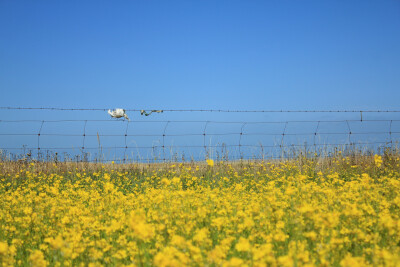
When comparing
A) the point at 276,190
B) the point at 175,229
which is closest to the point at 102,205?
the point at 175,229

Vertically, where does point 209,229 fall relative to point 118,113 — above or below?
below

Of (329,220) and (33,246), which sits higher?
(329,220)

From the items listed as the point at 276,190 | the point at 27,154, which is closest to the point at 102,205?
the point at 276,190

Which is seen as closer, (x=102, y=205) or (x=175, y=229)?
(x=175, y=229)

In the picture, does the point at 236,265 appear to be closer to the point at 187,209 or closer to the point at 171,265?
the point at 171,265

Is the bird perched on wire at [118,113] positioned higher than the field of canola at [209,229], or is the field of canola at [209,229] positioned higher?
the bird perched on wire at [118,113]

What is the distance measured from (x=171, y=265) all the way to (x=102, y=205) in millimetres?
3239

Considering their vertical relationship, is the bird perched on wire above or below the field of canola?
above

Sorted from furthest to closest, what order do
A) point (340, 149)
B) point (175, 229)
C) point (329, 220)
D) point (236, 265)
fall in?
point (340, 149) → point (175, 229) → point (329, 220) → point (236, 265)

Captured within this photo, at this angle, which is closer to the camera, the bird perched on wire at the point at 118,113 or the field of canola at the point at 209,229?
the field of canola at the point at 209,229

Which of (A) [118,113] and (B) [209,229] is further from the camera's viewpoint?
(A) [118,113]

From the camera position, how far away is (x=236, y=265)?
7.45 ft

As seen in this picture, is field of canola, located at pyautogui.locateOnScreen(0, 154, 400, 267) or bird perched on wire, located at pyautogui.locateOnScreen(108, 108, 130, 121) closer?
field of canola, located at pyautogui.locateOnScreen(0, 154, 400, 267)

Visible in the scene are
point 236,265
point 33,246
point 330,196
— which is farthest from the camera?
point 330,196
